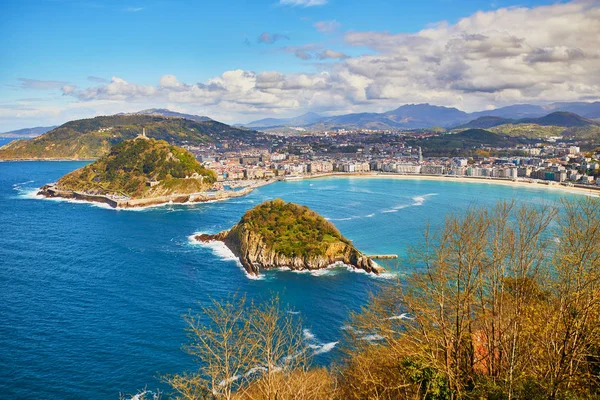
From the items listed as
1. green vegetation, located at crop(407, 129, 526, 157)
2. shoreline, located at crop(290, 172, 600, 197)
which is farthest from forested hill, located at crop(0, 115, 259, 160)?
green vegetation, located at crop(407, 129, 526, 157)

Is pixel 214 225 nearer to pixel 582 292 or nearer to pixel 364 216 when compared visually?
pixel 364 216

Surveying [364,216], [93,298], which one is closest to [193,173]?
[364,216]

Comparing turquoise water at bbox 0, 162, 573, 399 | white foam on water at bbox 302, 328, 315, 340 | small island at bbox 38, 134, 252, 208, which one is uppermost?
small island at bbox 38, 134, 252, 208

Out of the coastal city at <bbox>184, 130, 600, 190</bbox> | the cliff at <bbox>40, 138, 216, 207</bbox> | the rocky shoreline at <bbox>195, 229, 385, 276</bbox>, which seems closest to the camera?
the rocky shoreline at <bbox>195, 229, 385, 276</bbox>

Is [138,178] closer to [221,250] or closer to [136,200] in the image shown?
[136,200]

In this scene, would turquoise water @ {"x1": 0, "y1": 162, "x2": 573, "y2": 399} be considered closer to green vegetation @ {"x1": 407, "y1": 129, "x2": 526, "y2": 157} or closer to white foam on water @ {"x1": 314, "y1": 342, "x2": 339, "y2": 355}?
white foam on water @ {"x1": 314, "y1": 342, "x2": 339, "y2": 355}

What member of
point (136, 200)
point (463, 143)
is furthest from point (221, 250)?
point (463, 143)

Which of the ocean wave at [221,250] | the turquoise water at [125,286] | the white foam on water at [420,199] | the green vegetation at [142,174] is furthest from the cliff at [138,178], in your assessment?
Answer: the white foam on water at [420,199]
